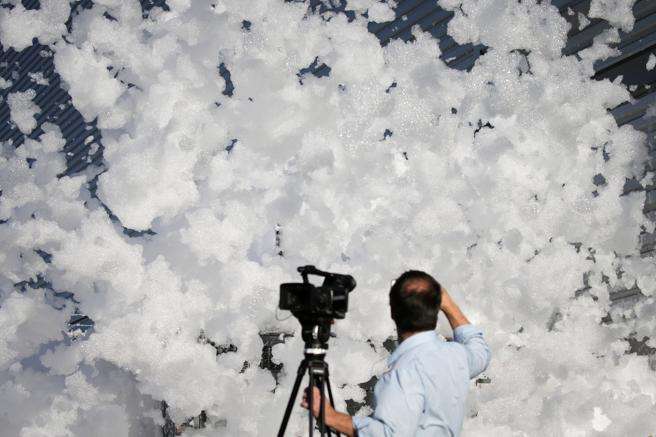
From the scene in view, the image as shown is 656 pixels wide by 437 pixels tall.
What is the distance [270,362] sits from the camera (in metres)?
4.33

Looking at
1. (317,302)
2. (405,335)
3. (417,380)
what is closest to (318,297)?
(317,302)

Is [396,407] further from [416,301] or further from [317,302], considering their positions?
[317,302]

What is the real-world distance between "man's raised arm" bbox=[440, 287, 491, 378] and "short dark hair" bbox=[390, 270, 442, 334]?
22 centimetres

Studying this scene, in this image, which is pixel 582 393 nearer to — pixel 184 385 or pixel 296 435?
pixel 296 435

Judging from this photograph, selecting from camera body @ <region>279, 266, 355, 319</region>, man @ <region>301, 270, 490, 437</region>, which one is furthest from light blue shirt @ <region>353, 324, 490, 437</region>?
camera body @ <region>279, 266, 355, 319</region>

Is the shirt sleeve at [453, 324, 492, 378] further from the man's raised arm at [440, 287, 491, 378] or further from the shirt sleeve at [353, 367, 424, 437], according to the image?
the shirt sleeve at [353, 367, 424, 437]

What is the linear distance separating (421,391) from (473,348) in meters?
0.37

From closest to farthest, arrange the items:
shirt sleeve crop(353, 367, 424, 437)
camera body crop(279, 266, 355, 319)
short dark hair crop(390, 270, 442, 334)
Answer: shirt sleeve crop(353, 367, 424, 437), short dark hair crop(390, 270, 442, 334), camera body crop(279, 266, 355, 319)

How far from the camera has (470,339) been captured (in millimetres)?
1853

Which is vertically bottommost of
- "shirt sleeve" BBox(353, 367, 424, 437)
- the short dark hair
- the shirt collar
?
"shirt sleeve" BBox(353, 367, 424, 437)

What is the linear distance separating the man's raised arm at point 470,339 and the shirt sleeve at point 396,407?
337 mm

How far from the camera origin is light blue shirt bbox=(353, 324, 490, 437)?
147 cm

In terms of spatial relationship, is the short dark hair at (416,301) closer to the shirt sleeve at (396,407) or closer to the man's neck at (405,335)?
the man's neck at (405,335)

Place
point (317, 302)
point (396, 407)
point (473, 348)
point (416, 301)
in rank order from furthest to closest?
1. point (317, 302)
2. point (473, 348)
3. point (416, 301)
4. point (396, 407)
